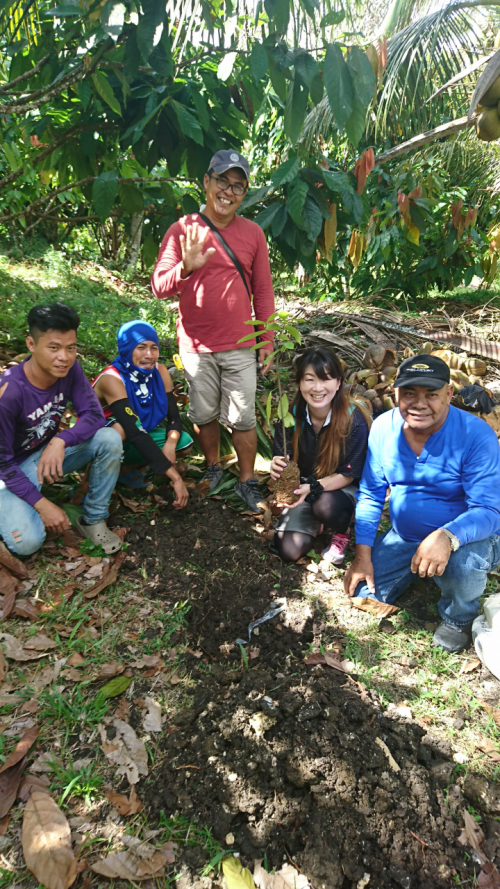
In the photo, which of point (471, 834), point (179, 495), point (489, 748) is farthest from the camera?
point (179, 495)

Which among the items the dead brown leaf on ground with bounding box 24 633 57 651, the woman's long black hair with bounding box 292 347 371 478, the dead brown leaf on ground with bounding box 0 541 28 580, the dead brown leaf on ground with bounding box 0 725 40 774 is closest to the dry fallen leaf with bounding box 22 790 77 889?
the dead brown leaf on ground with bounding box 0 725 40 774

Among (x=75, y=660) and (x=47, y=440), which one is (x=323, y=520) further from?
A: (x=47, y=440)

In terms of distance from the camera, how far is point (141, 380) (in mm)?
3172

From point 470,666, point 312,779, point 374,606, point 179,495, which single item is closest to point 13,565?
point 179,495

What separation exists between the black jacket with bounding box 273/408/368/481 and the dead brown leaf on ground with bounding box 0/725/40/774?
69.9 inches

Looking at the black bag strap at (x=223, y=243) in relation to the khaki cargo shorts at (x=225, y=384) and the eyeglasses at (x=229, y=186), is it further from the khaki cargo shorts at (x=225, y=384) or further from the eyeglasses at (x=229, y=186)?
the khaki cargo shorts at (x=225, y=384)

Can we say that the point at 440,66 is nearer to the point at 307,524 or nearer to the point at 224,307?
the point at 224,307

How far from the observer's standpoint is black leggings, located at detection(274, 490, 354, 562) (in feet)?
9.41

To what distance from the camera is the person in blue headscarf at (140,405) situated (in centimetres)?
301

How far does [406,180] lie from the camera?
452 cm

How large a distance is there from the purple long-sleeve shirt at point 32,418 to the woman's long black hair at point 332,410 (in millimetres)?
1134

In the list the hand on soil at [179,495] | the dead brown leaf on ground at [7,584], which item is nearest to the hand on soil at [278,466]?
the hand on soil at [179,495]

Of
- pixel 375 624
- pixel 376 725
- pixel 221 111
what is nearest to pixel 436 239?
pixel 221 111

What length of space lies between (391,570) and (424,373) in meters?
1.05
